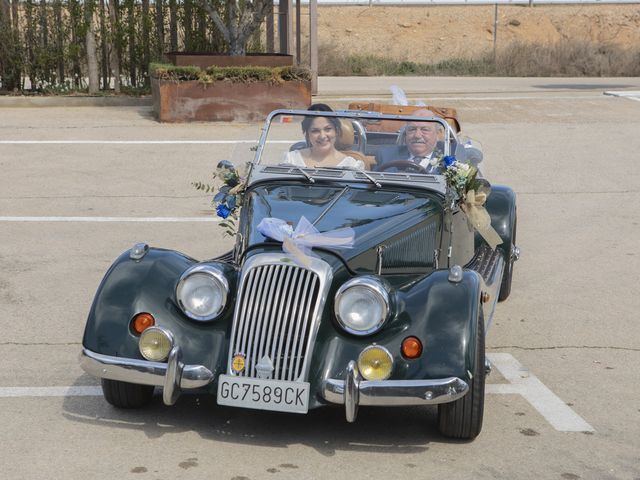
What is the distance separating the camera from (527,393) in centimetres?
604

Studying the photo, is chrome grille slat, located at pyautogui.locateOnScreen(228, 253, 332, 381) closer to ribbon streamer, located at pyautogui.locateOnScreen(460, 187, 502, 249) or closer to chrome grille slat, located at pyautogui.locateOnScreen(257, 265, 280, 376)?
chrome grille slat, located at pyautogui.locateOnScreen(257, 265, 280, 376)

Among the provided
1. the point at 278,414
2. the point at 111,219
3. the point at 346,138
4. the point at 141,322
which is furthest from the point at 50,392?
the point at 111,219

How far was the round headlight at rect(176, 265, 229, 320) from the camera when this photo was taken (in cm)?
532

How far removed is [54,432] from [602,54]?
27.7 metres

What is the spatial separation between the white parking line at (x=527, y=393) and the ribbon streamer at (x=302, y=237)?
50.1 inches

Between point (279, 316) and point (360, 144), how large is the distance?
215 cm

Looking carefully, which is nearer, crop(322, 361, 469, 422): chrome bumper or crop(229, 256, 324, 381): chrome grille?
crop(322, 361, 469, 422): chrome bumper

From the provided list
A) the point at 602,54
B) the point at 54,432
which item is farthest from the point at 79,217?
Result: the point at 602,54

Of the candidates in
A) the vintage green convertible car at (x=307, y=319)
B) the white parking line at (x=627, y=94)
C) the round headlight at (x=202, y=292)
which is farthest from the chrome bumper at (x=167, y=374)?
the white parking line at (x=627, y=94)

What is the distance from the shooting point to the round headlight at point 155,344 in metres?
5.23

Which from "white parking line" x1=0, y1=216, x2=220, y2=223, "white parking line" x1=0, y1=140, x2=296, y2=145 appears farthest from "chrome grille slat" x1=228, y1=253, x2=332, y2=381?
"white parking line" x1=0, y1=140, x2=296, y2=145

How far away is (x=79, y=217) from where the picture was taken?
10609 mm

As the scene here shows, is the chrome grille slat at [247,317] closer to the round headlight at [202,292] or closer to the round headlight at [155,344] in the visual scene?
the round headlight at [202,292]

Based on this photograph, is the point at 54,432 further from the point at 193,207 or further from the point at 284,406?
the point at 193,207
